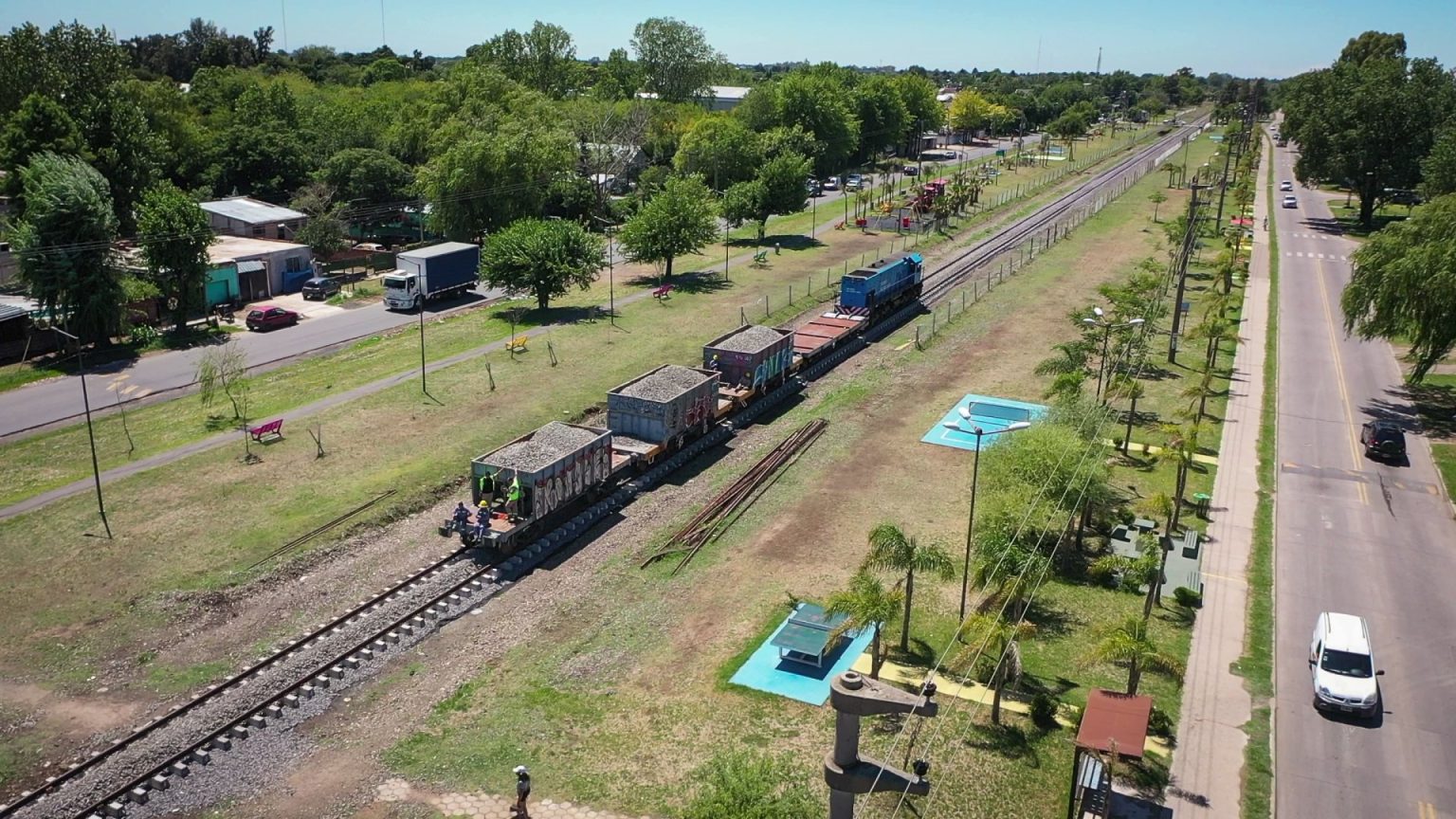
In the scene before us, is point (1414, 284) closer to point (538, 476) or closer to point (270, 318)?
point (538, 476)

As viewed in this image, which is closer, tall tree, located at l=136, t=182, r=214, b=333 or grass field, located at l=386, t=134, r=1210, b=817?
grass field, located at l=386, t=134, r=1210, b=817

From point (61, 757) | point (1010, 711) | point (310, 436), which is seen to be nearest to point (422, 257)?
point (310, 436)

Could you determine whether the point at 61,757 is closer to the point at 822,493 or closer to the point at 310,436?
the point at 310,436

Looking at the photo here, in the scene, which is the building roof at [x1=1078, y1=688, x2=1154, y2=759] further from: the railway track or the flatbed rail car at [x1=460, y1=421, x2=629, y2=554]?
the flatbed rail car at [x1=460, y1=421, x2=629, y2=554]

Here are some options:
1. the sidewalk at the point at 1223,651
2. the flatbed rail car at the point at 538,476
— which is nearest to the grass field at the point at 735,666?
the sidewalk at the point at 1223,651

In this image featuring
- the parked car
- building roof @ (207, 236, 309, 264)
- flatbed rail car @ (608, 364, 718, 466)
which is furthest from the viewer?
the parked car

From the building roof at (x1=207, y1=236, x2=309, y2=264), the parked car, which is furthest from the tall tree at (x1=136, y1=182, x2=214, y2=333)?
the parked car

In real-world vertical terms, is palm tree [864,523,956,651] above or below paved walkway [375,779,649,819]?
above
